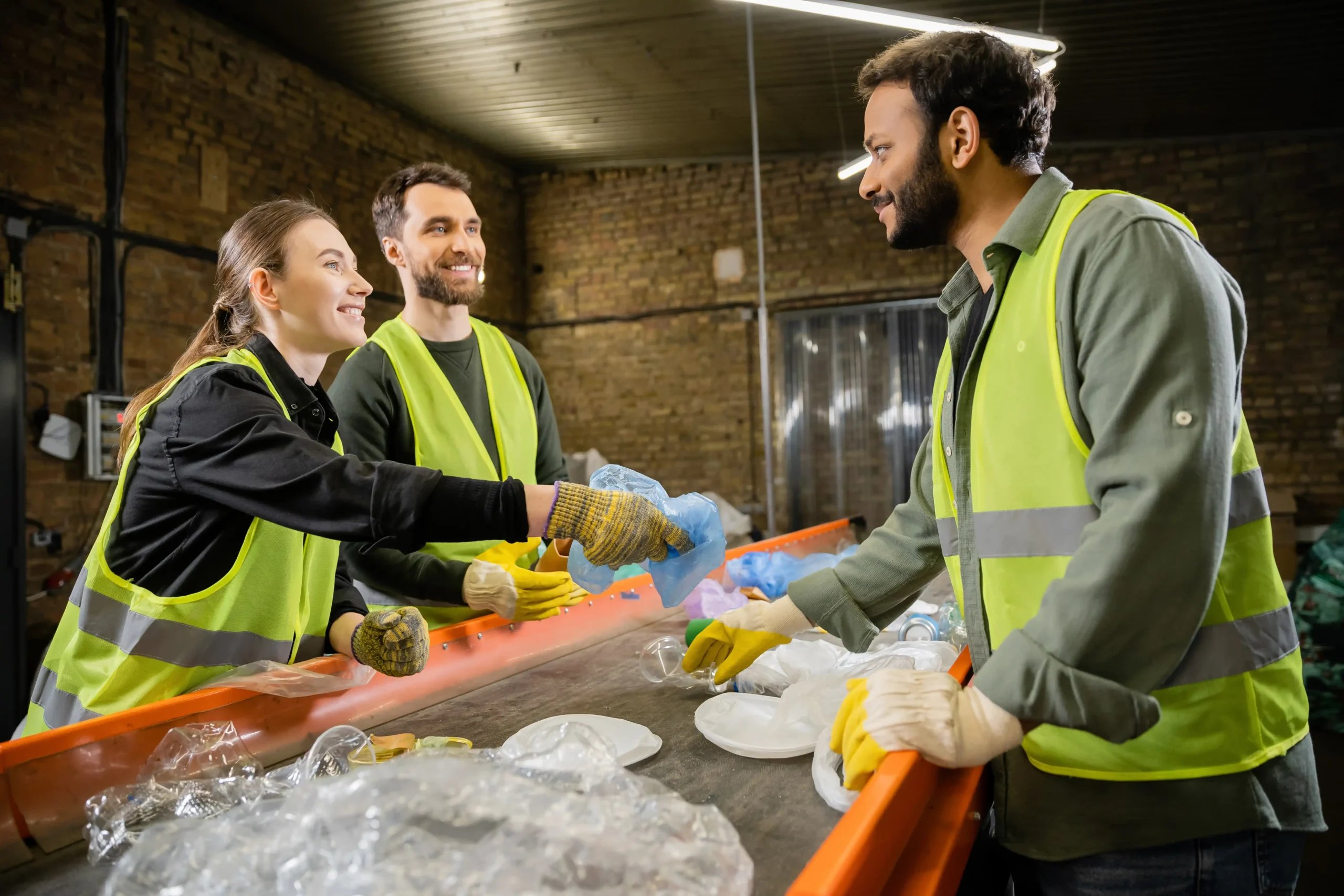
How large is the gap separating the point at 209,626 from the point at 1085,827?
1489mm

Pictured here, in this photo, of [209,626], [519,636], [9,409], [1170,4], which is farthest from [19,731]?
[1170,4]

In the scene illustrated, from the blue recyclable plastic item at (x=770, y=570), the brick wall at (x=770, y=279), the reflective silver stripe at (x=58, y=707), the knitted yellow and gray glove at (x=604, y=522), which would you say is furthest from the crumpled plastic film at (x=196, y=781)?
the brick wall at (x=770, y=279)

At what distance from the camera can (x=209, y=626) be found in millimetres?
1507

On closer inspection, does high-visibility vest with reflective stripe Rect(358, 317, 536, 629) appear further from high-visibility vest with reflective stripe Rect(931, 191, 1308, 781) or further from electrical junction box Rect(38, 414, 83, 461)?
electrical junction box Rect(38, 414, 83, 461)

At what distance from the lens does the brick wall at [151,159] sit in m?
4.68

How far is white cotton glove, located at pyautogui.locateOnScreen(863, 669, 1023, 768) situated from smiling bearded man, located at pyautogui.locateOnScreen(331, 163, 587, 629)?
1176 millimetres

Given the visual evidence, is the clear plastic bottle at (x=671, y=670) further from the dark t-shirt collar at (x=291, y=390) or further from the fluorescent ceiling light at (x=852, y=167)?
the fluorescent ceiling light at (x=852, y=167)

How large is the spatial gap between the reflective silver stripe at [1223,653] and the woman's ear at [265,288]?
6.05ft

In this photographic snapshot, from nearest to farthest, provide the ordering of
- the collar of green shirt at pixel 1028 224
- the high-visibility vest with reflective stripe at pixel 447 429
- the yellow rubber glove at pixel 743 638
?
1. the collar of green shirt at pixel 1028 224
2. the yellow rubber glove at pixel 743 638
3. the high-visibility vest with reflective stripe at pixel 447 429

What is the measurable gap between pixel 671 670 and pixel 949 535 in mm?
728

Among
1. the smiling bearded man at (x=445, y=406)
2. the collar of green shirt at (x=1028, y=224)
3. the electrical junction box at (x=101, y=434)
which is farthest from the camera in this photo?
the electrical junction box at (x=101, y=434)

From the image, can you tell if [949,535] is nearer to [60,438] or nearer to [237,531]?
[237,531]

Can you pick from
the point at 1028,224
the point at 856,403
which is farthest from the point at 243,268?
the point at 856,403

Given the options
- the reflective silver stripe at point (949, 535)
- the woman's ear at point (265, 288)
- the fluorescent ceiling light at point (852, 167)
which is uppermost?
the fluorescent ceiling light at point (852, 167)
